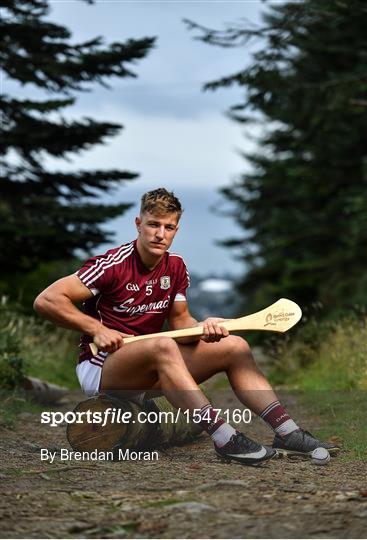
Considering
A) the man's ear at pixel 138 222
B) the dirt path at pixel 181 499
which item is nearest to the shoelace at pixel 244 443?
the dirt path at pixel 181 499

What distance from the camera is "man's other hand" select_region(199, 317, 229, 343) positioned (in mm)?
6094

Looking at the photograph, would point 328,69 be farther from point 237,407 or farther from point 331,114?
point 237,407

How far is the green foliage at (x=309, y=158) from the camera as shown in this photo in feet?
52.2

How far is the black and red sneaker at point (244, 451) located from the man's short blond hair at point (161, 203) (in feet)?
4.61

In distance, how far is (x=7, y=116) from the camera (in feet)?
54.9

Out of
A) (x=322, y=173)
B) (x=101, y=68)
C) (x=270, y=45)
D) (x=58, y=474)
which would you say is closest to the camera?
(x=58, y=474)

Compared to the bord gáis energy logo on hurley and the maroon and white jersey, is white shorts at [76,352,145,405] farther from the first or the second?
the bord gáis energy logo on hurley

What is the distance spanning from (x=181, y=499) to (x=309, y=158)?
2063 centimetres

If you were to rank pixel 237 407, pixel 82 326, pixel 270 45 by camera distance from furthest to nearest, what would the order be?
→ pixel 270 45 → pixel 237 407 → pixel 82 326

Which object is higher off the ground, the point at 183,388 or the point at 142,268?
the point at 142,268

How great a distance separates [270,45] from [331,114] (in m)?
3.95

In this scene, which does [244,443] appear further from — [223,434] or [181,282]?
[181,282]

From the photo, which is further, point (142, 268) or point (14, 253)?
point (14, 253)

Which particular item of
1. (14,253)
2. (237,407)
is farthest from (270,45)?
(237,407)
